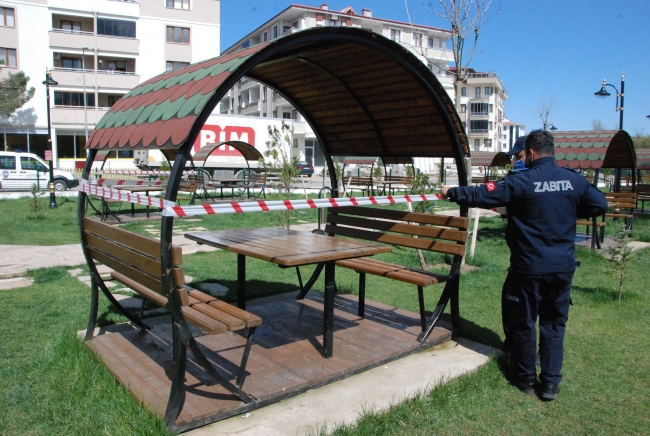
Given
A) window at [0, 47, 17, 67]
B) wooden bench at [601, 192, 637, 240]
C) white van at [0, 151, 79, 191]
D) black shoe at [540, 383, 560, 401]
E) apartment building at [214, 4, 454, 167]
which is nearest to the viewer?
black shoe at [540, 383, 560, 401]

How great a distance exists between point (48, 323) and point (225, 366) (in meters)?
2.12

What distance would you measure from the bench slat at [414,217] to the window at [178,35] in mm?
41820

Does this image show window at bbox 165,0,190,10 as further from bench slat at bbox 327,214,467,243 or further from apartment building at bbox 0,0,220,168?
bench slat at bbox 327,214,467,243

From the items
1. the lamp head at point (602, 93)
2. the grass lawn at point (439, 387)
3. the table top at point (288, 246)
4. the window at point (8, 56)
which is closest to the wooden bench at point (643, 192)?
the lamp head at point (602, 93)

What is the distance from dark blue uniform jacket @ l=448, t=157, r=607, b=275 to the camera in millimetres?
3887

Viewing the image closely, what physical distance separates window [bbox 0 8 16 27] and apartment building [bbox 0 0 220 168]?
7 cm

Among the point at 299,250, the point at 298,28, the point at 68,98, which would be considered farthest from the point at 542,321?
the point at 298,28

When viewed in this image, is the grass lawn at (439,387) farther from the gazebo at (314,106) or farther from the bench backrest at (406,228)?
the bench backrest at (406,228)

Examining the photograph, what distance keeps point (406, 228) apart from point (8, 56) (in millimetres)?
42645

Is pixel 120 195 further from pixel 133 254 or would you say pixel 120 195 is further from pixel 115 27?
pixel 115 27

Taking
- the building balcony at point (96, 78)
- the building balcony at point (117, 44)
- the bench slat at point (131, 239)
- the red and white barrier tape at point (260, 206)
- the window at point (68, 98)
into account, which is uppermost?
the building balcony at point (117, 44)

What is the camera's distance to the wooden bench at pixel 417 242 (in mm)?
4922

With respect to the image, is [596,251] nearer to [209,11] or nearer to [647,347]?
[647,347]

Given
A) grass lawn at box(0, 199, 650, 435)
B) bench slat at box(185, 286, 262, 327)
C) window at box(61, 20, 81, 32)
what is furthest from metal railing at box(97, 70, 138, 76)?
bench slat at box(185, 286, 262, 327)
